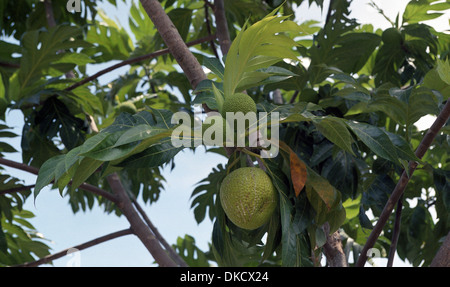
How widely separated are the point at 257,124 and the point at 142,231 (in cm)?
75

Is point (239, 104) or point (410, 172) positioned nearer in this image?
point (239, 104)

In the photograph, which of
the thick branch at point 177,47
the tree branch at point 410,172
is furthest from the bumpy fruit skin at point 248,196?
the tree branch at point 410,172

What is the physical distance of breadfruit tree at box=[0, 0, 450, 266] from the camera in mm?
688

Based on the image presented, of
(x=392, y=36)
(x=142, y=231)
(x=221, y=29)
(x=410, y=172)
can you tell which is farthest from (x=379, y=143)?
(x=392, y=36)

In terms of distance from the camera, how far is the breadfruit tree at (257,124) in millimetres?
688

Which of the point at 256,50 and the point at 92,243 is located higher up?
the point at 256,50

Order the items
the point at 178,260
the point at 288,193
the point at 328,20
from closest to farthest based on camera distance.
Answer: the point at 288,193
the point at 328,20
the point at 178,260

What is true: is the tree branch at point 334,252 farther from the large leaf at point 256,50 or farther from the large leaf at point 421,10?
the large leaf at point 421,10

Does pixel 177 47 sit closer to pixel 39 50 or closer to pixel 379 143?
pixel 379 143

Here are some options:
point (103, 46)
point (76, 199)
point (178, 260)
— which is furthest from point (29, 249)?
point (103, 46)

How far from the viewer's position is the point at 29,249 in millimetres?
1864

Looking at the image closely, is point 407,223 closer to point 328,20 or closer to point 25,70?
point 328,20

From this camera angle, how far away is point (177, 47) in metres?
0.87
